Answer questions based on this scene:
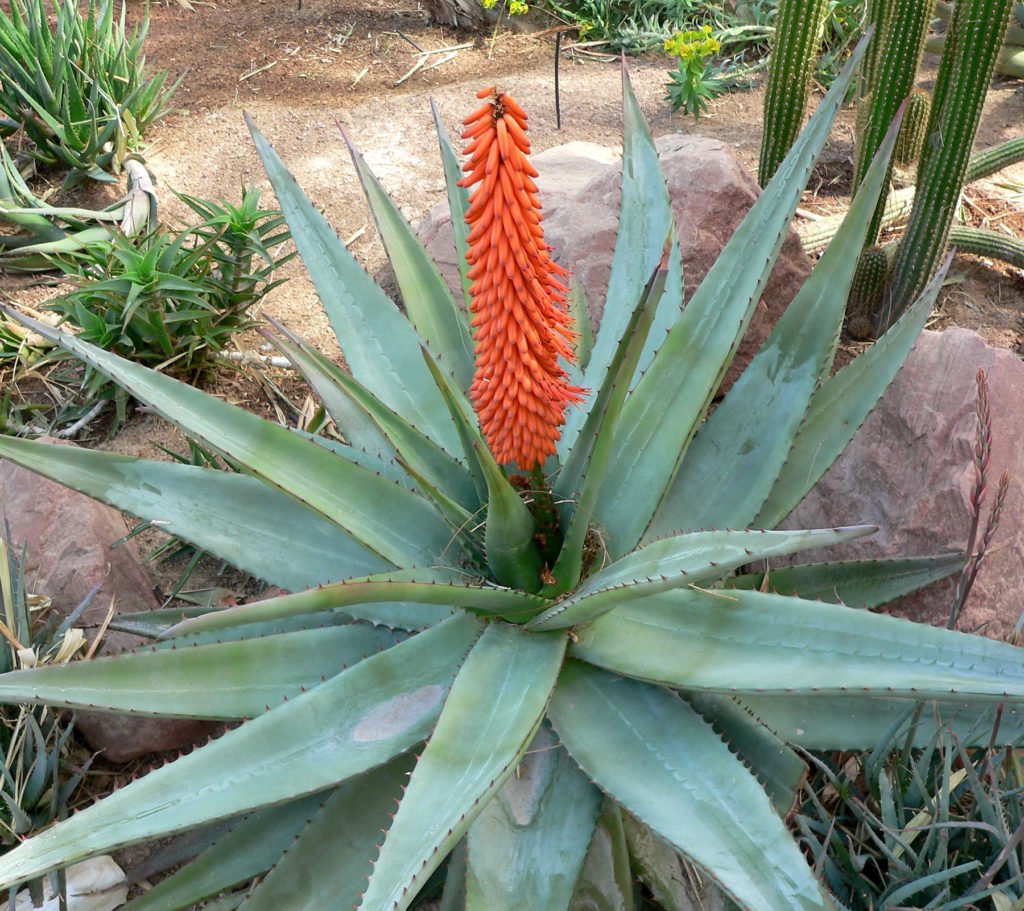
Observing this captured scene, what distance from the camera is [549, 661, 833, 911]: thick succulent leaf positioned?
4.33ft

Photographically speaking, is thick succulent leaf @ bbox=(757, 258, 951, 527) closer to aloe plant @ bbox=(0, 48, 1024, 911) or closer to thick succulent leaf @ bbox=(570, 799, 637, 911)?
aloe plant @ bbox=(0, 48, 1024, 911)

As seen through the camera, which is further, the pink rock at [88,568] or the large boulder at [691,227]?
the large boulder at [691,227]

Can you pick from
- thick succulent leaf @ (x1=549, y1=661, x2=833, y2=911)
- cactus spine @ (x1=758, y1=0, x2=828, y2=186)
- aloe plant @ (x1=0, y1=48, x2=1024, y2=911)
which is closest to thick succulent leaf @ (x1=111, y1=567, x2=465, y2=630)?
aloe plant @ (x1=0, y1=48, x2=1024, y2=911)

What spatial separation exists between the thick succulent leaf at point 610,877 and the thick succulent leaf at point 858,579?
51cm

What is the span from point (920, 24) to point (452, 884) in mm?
2891

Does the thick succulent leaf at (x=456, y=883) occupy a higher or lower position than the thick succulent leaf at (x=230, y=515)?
lower

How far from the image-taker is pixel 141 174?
4340 mm

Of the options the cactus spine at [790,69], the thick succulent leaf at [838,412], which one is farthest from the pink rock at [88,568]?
the cactus spine at [790,69]

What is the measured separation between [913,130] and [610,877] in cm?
334

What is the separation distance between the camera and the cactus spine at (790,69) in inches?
132

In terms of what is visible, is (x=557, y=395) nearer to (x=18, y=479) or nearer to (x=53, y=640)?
(x=53, y=640)

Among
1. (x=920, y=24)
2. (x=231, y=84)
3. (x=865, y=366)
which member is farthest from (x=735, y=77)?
(x=865, y=366)

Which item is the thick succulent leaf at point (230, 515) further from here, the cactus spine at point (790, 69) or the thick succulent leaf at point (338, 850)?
the cactus spine at point (790, 69)

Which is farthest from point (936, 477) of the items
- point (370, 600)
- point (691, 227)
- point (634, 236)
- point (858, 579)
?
point (370, 600)
